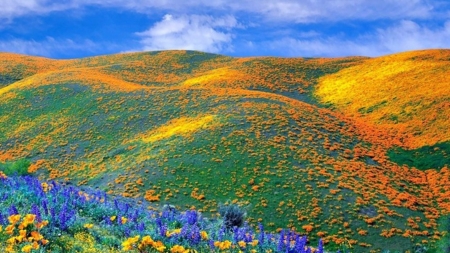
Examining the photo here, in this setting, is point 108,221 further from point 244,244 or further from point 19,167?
point 19,167

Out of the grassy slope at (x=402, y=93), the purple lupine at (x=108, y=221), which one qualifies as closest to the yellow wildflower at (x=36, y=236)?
the purple lupine at (x=108, y=221)

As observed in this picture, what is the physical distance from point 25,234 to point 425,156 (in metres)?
40.3

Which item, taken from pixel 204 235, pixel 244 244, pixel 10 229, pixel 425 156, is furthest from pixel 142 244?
pixel 425 156

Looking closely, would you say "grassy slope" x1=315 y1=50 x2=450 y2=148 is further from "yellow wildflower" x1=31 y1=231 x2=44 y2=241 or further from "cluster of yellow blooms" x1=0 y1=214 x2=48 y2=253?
"yellow wildflower" x1=31 y1=231 x2=44 y2=241

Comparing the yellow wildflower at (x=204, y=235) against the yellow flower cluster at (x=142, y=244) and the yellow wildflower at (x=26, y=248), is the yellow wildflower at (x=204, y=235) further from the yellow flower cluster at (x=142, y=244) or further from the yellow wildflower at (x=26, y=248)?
the yellow wildflower at (x=26, y=248)

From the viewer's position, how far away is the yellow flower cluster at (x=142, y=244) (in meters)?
Answer: 7.54

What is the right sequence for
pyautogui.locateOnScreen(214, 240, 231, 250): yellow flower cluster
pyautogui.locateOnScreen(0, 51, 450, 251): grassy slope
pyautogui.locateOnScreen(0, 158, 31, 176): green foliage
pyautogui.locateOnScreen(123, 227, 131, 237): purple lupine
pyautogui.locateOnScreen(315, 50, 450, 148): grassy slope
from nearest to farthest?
pyautogui.locateOnScreen(214, 240, 231, 250): yellow flower cluster → pyautogui.locateOnScreen(123, 227, 131, 237): purple lupine → pyautogui.locateOnScreen(0, 51, 450, 251): grassy slope → pyautogui.locateOnScreen(0, 158, 31, 176): green foliage → pyautogui.locateOnScreen(315, 50, 450, 148): grassy slope

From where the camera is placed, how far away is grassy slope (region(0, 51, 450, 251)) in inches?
1131

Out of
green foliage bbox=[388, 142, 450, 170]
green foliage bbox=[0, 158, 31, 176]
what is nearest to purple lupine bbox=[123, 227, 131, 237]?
green foliage bbox=[0, 158, 31, 176]

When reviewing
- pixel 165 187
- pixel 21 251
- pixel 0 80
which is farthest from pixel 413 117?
pixel 0 80

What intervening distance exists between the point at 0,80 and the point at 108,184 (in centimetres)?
6405

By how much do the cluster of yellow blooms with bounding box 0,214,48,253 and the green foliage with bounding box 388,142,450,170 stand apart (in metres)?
37.3

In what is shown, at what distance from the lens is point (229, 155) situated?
35688 mm

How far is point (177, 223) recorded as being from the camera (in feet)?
37.9
